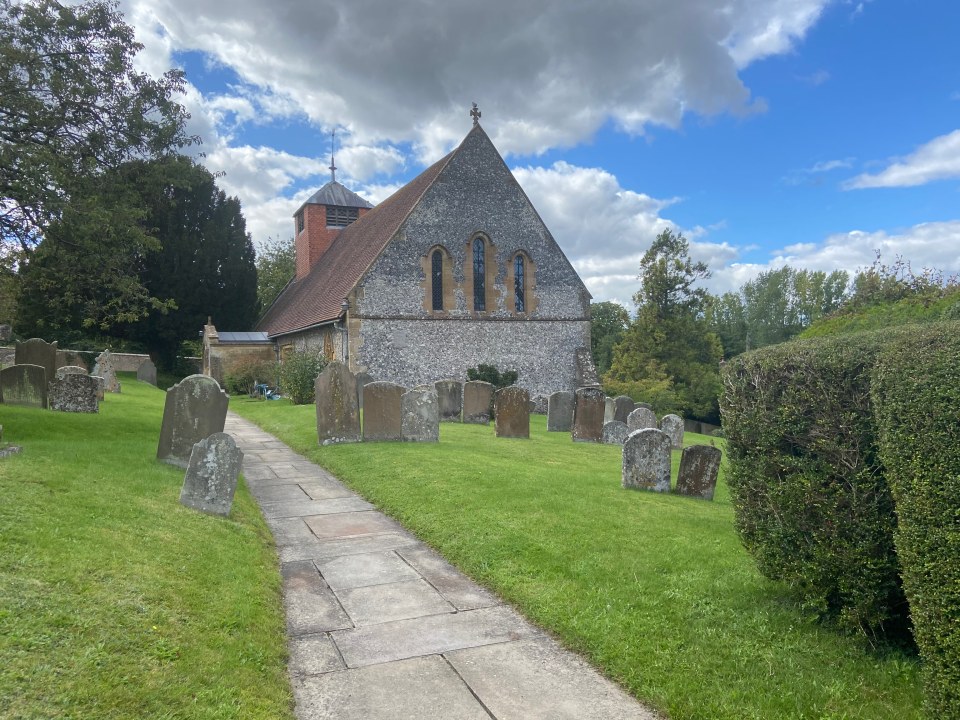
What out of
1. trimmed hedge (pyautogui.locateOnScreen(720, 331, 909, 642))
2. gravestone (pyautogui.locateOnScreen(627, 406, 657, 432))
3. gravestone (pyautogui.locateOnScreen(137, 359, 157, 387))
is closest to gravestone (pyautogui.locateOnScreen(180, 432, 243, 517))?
trimmed hedge (pyautogui.locateOnScreen(720, 331, 909, 642))

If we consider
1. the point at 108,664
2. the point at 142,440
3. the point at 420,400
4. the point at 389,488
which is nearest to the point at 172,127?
the point at 142,440

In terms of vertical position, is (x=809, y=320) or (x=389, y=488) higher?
(x=809, y=320)

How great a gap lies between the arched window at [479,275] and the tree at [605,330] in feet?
82.5

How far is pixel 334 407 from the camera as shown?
39.4ft

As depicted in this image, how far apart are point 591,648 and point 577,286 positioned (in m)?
23.4

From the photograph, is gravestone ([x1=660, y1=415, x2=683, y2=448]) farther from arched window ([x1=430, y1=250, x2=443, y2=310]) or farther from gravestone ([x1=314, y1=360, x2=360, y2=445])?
arched window ([x1=430, y1=250, x2=443, y2=310])

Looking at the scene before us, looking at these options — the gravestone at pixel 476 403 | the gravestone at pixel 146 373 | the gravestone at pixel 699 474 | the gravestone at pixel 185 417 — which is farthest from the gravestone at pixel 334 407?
the gravestone at pixel 146 373

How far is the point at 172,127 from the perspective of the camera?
1239cm

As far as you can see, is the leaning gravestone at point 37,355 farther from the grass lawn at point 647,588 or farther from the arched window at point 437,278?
the arched window at point 437,278

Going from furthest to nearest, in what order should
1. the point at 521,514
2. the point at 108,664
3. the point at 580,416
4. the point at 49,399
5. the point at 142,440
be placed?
the point at 580,416 < the point at 49,399 < the point at 142,440 < the point at 521,514 < the point at 108,664

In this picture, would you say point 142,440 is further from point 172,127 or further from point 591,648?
point 591,648

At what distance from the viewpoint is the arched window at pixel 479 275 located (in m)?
25.5

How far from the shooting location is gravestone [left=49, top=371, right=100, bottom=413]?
13.6m

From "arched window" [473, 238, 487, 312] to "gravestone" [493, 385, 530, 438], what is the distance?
11.1 m
